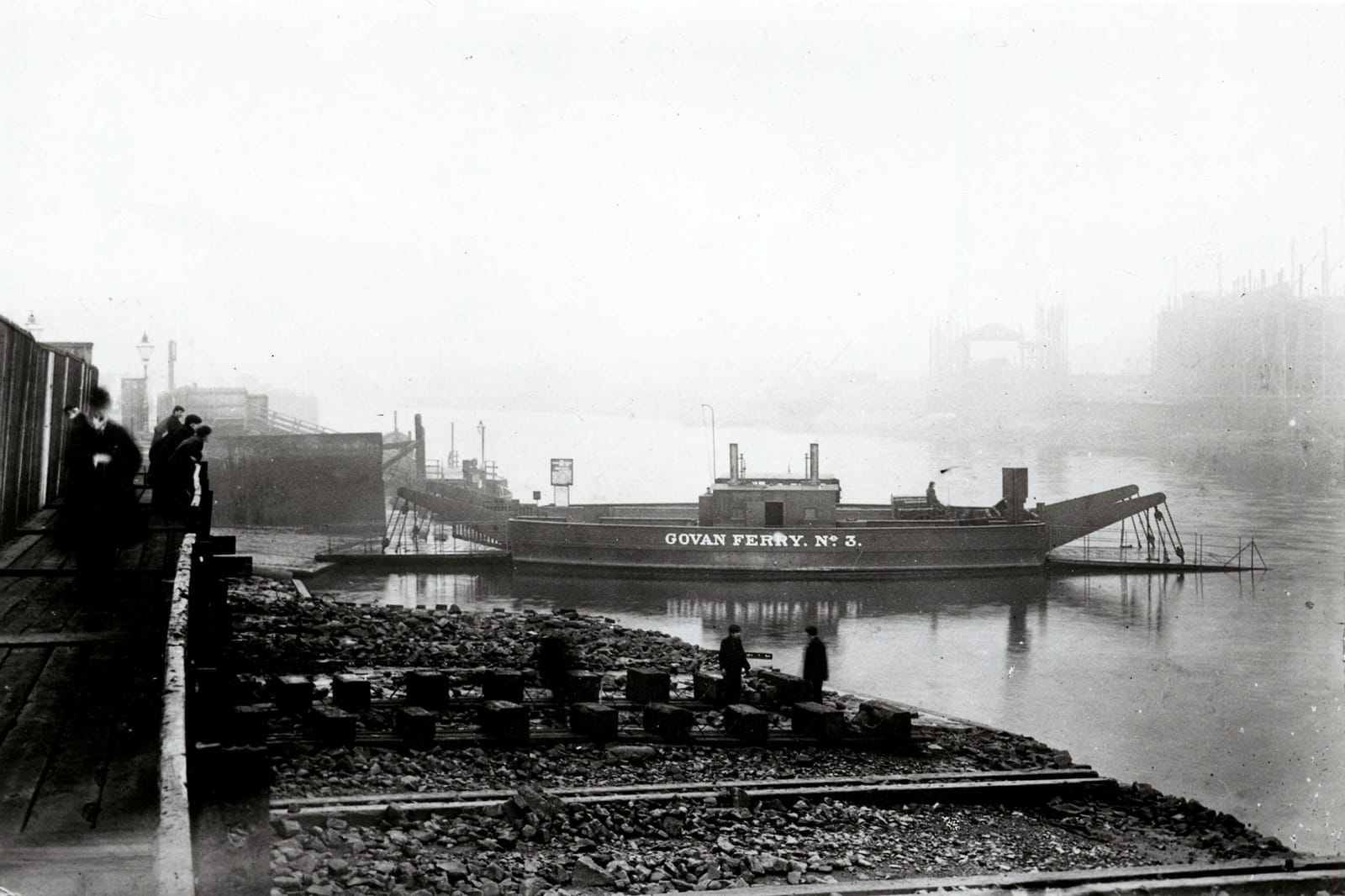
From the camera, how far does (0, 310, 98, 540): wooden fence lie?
10.5 m

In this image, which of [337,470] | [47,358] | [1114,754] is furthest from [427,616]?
[337,470]

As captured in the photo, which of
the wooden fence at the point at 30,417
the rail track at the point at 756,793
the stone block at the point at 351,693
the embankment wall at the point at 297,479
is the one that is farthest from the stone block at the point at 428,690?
the embankment wall at the point at 297,479

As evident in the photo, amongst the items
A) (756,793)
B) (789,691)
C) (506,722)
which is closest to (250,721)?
(506,722)

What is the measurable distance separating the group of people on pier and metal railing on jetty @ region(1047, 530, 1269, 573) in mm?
36390

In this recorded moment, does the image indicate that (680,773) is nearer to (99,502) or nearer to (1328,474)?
(99,502)

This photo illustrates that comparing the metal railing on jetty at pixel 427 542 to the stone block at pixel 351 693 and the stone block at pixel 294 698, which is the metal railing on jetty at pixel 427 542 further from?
the stone block at pixel 351 693

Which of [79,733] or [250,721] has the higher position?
[79,733]

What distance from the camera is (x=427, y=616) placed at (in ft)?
78.6

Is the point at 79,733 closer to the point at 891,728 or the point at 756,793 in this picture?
the point at 756,793

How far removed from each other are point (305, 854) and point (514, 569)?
33.7 m

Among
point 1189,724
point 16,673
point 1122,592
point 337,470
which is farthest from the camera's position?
point 337,470

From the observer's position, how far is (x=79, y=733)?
512 cm

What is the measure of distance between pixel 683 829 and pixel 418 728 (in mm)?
3318

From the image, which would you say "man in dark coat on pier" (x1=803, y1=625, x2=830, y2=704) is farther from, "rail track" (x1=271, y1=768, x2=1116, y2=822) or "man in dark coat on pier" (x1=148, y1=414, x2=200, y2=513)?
"man in dark coat on pier" (x1=148, y1=414, x2=200, y2=513)
